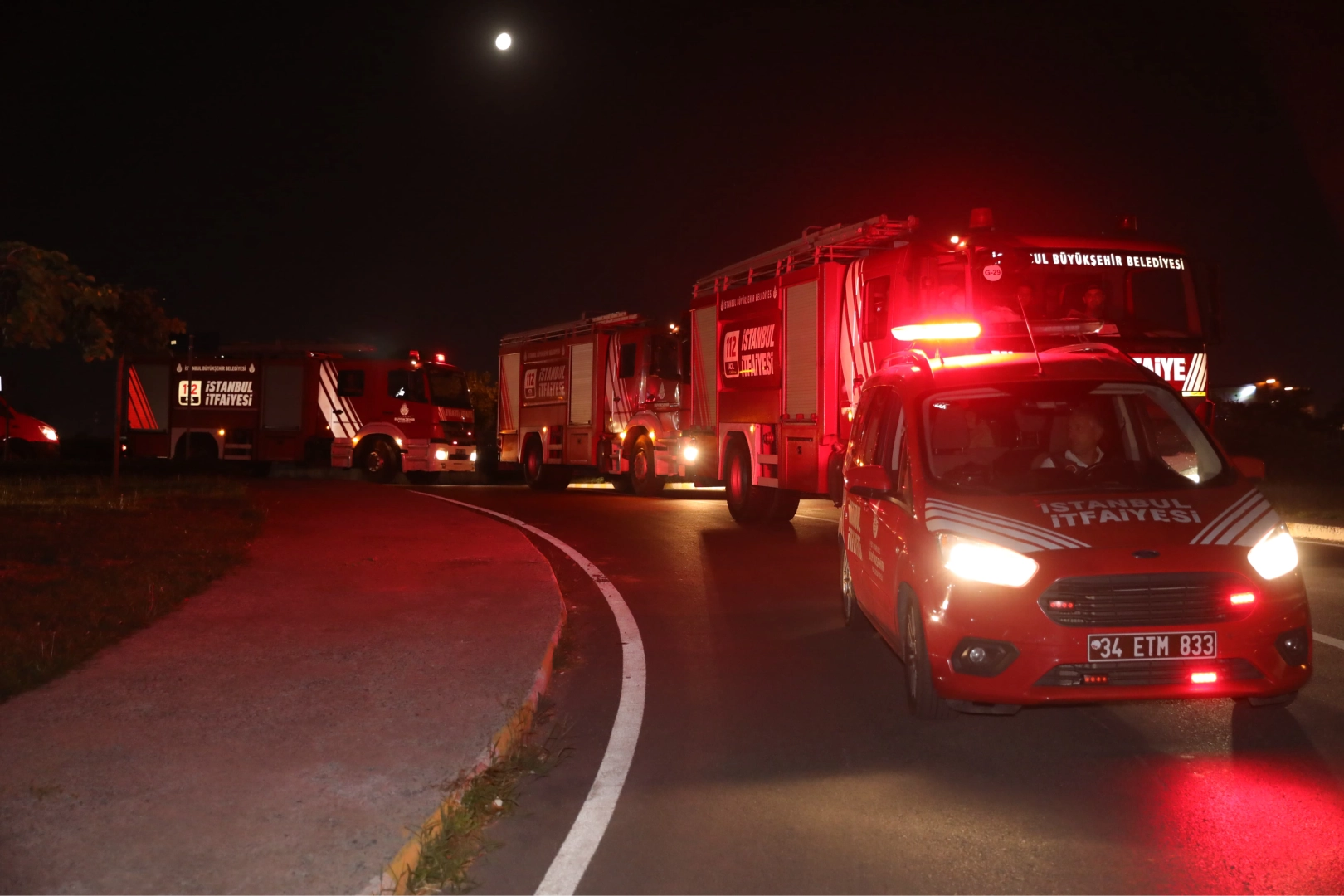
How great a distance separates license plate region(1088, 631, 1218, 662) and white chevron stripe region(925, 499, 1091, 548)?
1.43 feet

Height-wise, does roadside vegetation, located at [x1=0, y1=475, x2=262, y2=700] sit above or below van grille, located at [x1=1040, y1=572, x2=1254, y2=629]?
below

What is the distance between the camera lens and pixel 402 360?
29281mm

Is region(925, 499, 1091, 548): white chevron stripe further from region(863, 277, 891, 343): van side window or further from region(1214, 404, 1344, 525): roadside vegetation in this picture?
region(1214, 404, 1344, 525): roadside vegetation

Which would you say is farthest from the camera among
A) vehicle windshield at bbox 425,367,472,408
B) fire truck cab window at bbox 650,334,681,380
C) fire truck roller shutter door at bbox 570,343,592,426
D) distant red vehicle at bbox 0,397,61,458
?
distant red vehicle at bbox 0,397,61,458

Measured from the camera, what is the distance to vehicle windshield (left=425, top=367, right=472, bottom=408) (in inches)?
1147

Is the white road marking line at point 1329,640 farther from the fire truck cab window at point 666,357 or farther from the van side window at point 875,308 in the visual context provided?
the fire truck cab window at point 666,357

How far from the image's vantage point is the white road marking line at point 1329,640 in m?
8.36

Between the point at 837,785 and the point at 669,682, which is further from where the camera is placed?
the point at 669,682

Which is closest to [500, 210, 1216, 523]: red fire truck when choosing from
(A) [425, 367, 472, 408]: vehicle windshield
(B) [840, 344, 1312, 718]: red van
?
(B) [840, 344, 1312, 718]: red van

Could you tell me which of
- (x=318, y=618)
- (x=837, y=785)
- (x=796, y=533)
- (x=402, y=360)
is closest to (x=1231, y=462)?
(x=837, y=785)

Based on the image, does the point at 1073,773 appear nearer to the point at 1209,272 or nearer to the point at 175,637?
the point at 175,637

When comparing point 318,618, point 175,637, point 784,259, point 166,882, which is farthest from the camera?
point 784,259

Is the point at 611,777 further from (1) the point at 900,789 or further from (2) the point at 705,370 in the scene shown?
(2) the point at 705,370

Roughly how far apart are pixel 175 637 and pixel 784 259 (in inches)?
389
